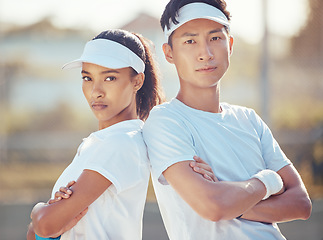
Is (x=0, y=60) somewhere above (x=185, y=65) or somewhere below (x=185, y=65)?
above

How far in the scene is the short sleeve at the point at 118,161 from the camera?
1.84 metres

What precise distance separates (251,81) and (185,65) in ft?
12.7

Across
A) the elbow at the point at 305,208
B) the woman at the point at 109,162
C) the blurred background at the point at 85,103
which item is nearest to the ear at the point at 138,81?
the woman at the point at 109,162

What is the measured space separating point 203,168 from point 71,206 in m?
0.46

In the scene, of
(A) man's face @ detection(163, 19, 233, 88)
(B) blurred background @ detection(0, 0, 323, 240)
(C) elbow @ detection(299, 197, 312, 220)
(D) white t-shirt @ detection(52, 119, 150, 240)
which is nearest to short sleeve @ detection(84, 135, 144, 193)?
(D) white t-shirt @ detection(52, 119, 150, 240)

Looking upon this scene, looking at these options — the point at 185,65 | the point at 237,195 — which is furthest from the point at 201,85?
the point at 237,195

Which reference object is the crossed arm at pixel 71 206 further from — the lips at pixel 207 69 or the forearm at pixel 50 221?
the lips at pixel 207 69

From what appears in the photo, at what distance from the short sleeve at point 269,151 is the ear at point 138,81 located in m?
0.47

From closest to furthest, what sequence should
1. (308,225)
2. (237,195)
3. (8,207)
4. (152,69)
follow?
1. (237,195)
2. (152,69)
3. (308,225)
4. (8,207)

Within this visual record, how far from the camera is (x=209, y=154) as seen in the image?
1.91m

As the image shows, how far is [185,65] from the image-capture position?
1985mm

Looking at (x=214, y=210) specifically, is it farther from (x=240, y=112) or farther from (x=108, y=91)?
(x=108, y=91)

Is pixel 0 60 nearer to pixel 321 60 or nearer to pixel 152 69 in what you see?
pixel 321 60

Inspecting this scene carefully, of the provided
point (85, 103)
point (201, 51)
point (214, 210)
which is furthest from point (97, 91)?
point (85, 103)
